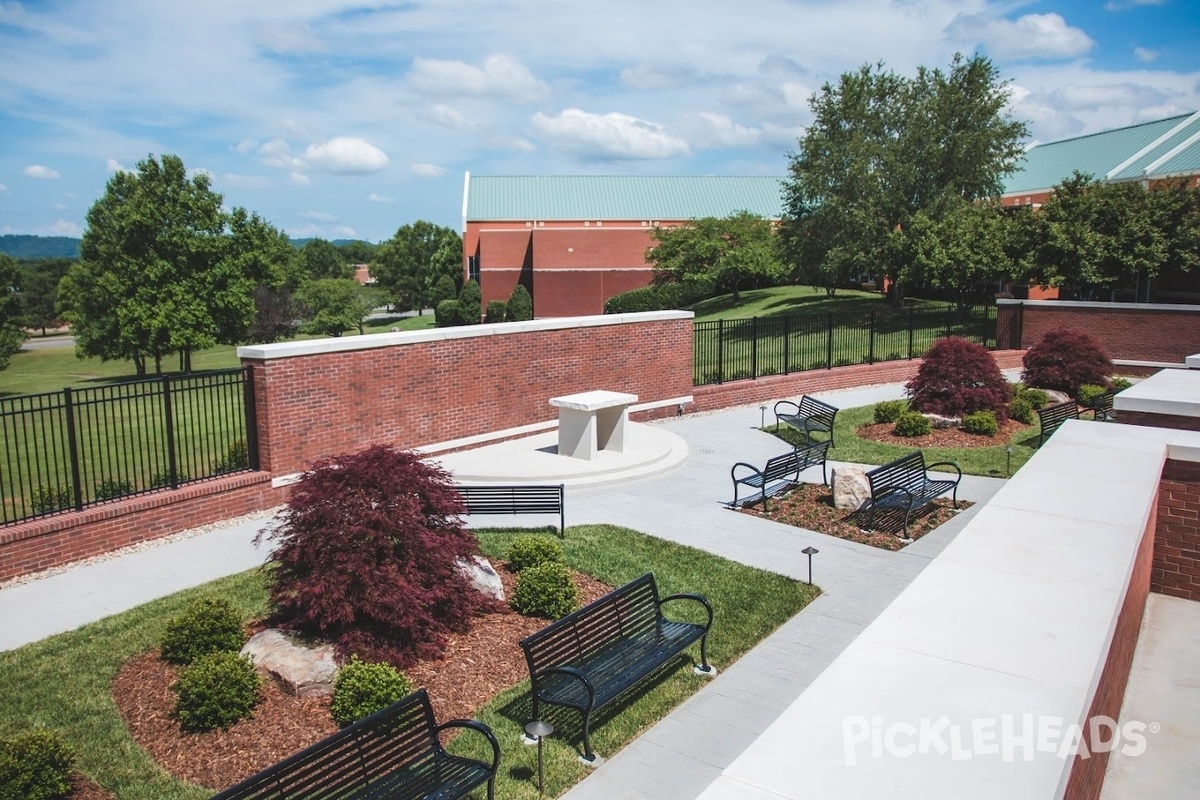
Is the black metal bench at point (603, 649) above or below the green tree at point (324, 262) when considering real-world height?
below

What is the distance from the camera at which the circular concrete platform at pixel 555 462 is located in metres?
13.5

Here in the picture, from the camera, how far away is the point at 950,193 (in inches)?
1375

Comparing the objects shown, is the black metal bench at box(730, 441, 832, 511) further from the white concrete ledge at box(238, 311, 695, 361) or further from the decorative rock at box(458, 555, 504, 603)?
the white concrete ledge at box(238, 311, 695, 361)

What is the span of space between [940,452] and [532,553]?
941cm

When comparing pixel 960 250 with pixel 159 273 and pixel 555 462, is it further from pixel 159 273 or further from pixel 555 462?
pixel 159 273

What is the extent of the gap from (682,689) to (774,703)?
75cm

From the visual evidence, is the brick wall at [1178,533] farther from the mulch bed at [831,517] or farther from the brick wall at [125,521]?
the brick wall at [125,521]

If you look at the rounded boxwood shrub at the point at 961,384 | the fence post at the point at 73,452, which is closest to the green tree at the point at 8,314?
the fence post at the point at 73,452

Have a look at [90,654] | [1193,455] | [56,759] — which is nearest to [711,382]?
[1193,455]

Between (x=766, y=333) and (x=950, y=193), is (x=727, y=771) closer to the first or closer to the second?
(x=766, y=333)

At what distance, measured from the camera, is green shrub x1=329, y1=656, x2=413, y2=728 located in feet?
20.8

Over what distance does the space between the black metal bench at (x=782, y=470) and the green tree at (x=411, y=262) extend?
263 ft

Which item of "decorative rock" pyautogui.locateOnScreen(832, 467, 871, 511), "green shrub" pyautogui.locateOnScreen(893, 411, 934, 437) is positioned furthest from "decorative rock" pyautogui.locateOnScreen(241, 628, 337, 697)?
"green shrub" pyautogui.locateOnScreen(893, 411, 934, 437)

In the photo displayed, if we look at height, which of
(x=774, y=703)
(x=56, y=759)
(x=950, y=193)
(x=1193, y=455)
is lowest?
(x=774, y=703)
